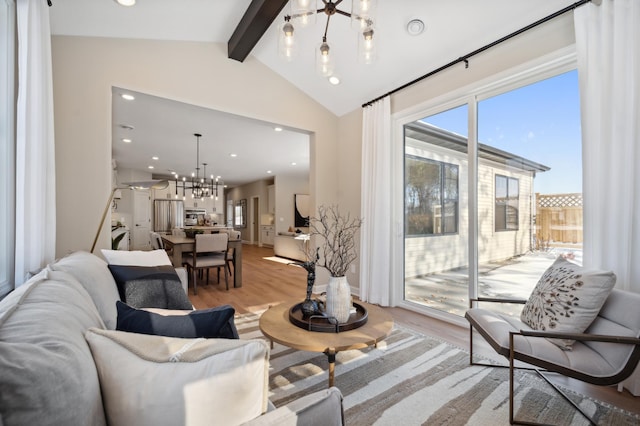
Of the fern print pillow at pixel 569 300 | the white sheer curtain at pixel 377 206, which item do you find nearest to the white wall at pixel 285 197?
the white sheer curtain at pixel 377 206

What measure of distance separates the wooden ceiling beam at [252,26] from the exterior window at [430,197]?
225 centimetres

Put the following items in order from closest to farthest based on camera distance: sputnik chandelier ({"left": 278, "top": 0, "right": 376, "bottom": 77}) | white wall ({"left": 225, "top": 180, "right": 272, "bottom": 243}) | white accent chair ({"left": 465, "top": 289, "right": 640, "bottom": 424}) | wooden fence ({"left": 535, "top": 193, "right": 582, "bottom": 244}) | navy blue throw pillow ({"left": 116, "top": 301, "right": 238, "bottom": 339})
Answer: navy blue throw pillow ({"left": 116, "top": 301, "right": 238, "bottom": 339}), white accent chair ({"left": 465, "top": 289, "right": 640, "bottom": 424}), sputnik chandelier ({"left": 278, "top": 0, "right": 376, "bottom": 77}), wooden fence ({"left": 535, "top": 193, "right": 582, "bottom": 244}), white wall ({"left": 225, "top": 180, "right": 272, "bottom": 243})

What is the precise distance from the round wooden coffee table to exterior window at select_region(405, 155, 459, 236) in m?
1.69

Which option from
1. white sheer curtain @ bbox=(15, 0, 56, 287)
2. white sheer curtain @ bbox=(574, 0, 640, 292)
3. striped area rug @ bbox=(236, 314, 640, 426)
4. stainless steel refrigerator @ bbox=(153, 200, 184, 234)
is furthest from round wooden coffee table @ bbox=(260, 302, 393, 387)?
stainless steel refrigerator @ bbox=(153, 200, 184, 234)

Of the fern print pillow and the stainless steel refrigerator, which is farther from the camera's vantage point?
the stainless steel refrigerator

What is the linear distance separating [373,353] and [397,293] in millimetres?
1471

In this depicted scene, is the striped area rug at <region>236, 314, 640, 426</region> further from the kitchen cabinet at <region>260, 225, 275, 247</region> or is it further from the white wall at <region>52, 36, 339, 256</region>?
the kitchen cabinet at <region>260, 225, 275, 247</region>

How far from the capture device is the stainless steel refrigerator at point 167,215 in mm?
9961

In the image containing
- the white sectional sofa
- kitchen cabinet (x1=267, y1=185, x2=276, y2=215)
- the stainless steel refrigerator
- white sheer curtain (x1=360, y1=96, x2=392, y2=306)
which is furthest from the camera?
kitchen cabinet (x1=267, y1=185, x2=276, y2=215)

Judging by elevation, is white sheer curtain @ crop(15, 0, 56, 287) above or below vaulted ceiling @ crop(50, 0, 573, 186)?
below

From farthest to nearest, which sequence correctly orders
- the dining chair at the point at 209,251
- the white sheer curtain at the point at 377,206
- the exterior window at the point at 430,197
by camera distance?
the dining chair at the point at 209,251
the white sheer curtain at the point at 377,206
the exterior window at the point at 430,197

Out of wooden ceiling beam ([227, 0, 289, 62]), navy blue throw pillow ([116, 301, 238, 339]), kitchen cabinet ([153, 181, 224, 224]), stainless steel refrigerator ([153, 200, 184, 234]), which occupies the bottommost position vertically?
navy blue throw pillow ([116, 301, 238, 339])

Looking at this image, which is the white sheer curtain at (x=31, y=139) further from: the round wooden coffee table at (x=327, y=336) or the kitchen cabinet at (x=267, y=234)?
the kitchen cabinet at (x=267, y=234)

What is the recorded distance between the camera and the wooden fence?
2383 mm
